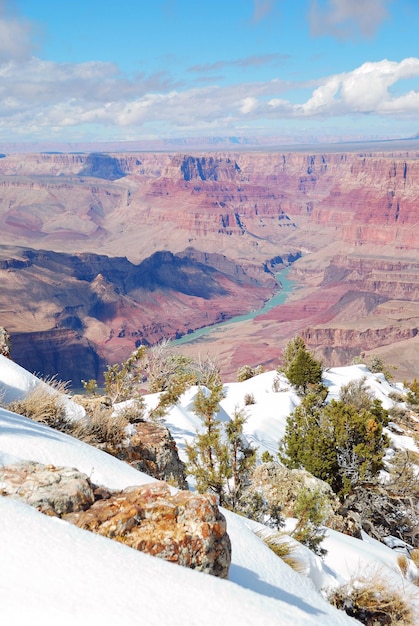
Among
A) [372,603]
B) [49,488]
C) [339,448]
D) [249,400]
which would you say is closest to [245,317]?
[249,400]

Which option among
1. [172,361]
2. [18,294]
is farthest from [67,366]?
[172,361]

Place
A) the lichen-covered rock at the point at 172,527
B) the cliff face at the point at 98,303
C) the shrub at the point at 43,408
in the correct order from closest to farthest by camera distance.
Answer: the lichen-covered rock at the point at 172,527
the shrub at the point at 43,408
the cliff face at the point at 98,303

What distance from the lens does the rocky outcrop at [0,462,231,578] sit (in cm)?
368

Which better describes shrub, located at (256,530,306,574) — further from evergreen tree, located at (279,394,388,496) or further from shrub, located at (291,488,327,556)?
evergreen tree, located at (279,394,388,496)

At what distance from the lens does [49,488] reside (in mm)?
4168

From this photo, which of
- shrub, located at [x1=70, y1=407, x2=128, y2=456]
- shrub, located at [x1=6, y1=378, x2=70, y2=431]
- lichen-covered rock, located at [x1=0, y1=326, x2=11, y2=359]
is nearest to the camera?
shrub, located at [x1=6, y1=378, x2=70, y2=431]

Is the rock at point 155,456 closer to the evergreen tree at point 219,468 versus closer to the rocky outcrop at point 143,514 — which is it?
the evergreen tree at point 219,468

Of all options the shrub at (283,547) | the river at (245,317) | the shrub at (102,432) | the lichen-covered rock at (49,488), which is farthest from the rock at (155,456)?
the river at (245,317)

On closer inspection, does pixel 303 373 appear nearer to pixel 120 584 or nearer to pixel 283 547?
pixel 283 547

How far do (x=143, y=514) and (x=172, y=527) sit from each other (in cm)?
29

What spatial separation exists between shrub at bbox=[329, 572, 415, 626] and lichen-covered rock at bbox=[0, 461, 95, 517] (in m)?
3.00

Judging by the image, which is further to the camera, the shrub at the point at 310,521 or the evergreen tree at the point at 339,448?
the evergreen tree at the point at 339,448

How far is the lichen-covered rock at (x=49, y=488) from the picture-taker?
3.99 m

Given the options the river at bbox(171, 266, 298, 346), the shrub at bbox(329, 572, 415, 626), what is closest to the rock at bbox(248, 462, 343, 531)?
the shrub at bbox(329, 572, 415, 626)
